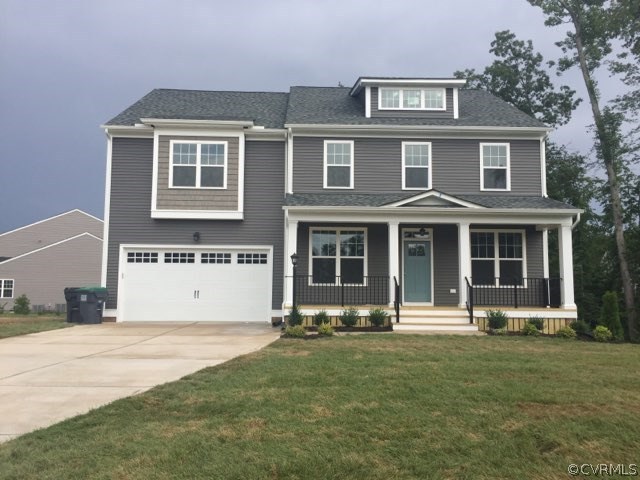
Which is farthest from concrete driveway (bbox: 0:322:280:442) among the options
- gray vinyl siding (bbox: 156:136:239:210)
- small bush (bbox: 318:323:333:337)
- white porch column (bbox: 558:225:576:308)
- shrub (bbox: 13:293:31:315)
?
shrub (bbox: 13:293:31:315)

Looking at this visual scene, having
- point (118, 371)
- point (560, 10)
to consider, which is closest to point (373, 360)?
point (118, 371)

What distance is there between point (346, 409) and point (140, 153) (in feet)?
42.5

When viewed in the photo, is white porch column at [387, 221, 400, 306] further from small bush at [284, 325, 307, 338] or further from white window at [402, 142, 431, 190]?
small bush at [284, 325, 307, 338]

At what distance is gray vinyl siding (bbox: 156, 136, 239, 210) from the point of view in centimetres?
1523

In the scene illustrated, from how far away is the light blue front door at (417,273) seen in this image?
15.3 metres

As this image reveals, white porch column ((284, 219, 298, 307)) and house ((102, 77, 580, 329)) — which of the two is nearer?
white porch column ((284, 219, 298, 307))

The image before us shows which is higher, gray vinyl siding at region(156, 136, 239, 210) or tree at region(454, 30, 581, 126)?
tree at region(454, 30, 581, 126)

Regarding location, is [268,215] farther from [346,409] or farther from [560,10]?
[560,10]

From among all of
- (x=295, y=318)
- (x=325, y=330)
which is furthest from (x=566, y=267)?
(x=295, y=318)

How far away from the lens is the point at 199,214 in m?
15.3

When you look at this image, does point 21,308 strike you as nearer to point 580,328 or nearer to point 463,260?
point 463,260

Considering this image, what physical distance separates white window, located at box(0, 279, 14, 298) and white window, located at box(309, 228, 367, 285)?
27.5 metres

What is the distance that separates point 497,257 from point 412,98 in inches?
233

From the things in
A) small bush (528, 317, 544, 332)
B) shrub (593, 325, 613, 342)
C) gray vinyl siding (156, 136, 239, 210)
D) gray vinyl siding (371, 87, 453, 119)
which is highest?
gray vinyl siding (371, 87, 453, 119)
